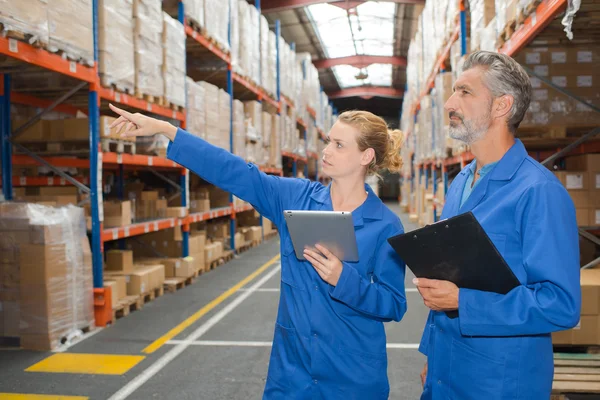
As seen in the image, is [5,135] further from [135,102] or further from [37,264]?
[37,264]

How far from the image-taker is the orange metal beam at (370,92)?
30922mm

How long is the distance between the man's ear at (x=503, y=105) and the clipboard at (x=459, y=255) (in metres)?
0.51

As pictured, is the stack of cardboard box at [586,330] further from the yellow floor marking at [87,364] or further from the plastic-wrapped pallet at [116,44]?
the plastic-wrapped pallet at [116,44]

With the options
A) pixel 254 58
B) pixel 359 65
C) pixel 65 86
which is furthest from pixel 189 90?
pixel 359 65

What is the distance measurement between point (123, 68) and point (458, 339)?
15.8 feet

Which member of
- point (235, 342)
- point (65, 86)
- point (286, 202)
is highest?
point (65, 86)

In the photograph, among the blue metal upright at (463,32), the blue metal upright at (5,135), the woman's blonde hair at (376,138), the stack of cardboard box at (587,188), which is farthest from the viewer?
the blue metal upright at (463,32)

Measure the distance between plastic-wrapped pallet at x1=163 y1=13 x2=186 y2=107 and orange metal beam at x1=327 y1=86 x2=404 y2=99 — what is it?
24.9 metres

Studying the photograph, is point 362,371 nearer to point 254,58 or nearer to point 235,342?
point 235,342

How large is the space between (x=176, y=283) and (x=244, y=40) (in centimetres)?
512

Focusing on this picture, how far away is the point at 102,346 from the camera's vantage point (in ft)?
15.0

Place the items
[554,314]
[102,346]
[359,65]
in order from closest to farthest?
1. [554,314]
2. [102,346]
3. [359,65]

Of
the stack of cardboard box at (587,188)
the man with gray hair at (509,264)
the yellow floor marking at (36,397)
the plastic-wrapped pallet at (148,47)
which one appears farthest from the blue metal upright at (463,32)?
the yellow floor marking at (36,397)

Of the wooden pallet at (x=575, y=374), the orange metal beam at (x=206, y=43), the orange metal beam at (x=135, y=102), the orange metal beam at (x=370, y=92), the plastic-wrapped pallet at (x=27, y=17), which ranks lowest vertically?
the wooden pallet at (x=575, y=374)
